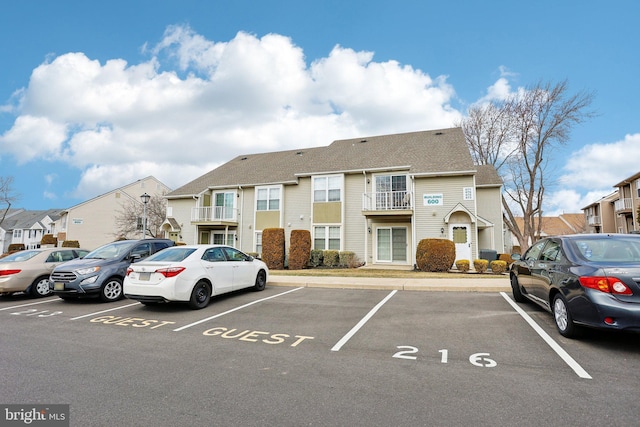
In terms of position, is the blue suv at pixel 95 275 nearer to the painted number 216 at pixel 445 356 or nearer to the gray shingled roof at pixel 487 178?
the painted number 216 at pixel 445 356

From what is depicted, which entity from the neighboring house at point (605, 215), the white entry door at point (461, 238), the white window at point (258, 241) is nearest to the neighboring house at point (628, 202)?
the neighboring house at point (605, 215)

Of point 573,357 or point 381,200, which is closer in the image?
point 573,357

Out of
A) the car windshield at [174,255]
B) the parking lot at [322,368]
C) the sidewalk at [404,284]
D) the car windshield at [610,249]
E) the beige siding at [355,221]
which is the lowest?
the parking lot at [322,368]

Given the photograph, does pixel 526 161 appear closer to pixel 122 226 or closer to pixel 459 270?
pixel 459 270

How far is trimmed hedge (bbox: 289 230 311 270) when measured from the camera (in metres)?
17.8

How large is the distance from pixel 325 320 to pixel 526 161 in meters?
27.2

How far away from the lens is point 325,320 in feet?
21.0

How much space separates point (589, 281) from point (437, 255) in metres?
10.5

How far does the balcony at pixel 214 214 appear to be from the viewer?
2167cm

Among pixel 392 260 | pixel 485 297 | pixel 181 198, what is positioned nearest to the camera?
pixel 485 297

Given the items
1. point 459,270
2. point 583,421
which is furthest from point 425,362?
point 459,270

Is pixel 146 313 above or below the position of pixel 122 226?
below

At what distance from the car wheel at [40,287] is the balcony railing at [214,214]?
11677 mm

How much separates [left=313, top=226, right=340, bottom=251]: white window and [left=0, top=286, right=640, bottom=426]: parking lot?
11800mm
